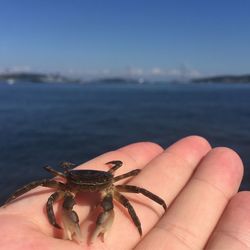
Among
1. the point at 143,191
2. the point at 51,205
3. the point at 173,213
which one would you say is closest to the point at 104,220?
the point at 51,205

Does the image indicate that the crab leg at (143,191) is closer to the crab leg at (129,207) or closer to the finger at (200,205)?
the crab leg at (129,207)

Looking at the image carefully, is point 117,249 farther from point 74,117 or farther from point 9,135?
point 74,117

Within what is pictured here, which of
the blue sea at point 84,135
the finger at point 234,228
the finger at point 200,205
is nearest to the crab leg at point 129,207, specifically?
the finger at point 200,205

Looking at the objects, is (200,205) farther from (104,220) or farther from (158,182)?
(104,220)

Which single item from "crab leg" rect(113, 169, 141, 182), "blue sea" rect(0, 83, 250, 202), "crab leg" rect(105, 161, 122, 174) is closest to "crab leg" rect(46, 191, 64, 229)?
"crab leg" rect(113, 169, 141, 182)

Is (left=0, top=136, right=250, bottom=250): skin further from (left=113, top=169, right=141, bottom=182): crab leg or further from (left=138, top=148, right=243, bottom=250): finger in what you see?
(left=113, top=169, right=141, bottom=182): crab leg

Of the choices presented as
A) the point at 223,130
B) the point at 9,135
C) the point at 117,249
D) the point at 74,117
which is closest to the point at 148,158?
the point at 117,249
